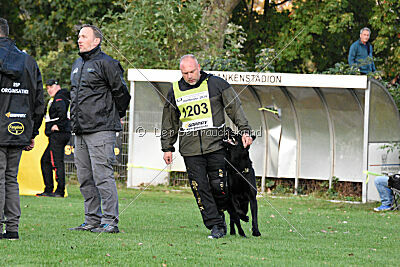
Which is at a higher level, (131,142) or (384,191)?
(131,142)

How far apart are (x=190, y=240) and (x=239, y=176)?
2.98ft

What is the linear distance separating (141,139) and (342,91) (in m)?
4.38

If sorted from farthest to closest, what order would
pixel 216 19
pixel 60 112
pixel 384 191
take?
pixel 216 19 → pixel 60 112 → pixel 384 191

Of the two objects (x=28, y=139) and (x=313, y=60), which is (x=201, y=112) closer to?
(x=28, y=139)

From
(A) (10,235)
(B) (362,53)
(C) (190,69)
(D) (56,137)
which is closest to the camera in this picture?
(A) (10,235)

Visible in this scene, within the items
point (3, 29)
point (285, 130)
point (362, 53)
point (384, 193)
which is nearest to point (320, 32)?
point (362, 53)

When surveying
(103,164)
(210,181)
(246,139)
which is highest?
(246,139)

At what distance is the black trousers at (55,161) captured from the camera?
13.2m

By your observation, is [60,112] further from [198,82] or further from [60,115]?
[198,82]

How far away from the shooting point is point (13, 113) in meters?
7.03

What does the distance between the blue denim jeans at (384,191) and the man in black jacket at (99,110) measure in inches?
239

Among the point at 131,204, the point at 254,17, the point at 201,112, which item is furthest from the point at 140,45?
the point at 201,112

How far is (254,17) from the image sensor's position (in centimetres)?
2667

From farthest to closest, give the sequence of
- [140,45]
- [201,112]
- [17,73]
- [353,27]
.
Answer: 1. [353,27]
2. [140,45]
3. [201,112]
4. [17,73]
